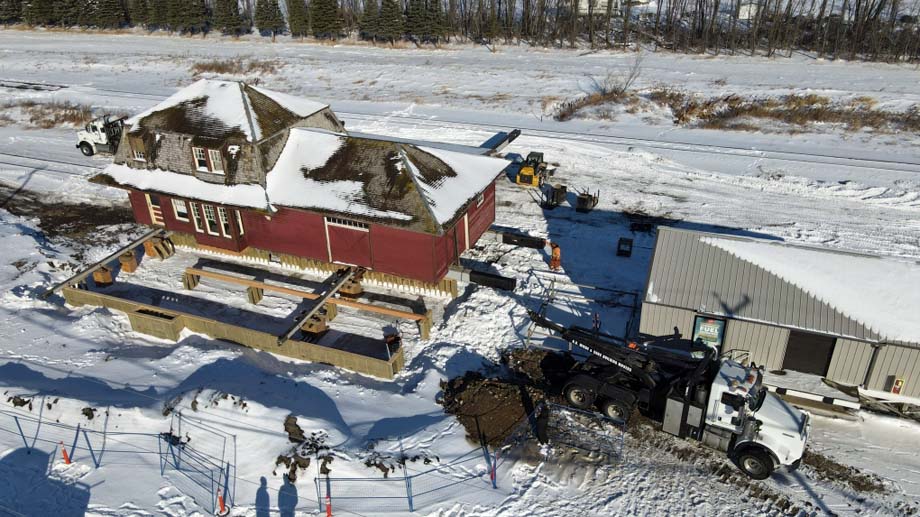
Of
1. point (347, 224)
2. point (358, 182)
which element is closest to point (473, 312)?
point (347, 224)

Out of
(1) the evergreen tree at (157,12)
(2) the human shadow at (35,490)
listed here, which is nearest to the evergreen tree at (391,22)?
(1) the evergreen tree at (157,12)

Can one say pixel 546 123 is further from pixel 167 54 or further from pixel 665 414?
pixel 167 54

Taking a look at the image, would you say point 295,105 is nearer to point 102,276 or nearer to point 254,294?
point 254,294

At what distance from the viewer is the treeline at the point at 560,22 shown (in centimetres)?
5703

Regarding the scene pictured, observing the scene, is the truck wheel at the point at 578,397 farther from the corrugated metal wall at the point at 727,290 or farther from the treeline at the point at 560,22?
the treeline at the point at 560,22

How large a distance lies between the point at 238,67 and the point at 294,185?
138ft

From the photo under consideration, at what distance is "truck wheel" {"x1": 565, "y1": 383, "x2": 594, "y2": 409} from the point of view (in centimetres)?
1767

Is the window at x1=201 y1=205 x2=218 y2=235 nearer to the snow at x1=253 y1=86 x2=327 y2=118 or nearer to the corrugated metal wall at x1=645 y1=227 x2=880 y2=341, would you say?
the snow at x1=253 y1=86 x2=327 y2=118

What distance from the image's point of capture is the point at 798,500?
15422 millimetres

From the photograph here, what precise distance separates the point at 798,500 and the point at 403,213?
14114 mm

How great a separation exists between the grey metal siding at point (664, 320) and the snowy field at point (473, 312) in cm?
220

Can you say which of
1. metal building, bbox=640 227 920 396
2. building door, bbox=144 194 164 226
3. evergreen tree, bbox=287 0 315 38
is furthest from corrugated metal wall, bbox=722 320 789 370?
evergreen tree, bbox=287 0 315 38

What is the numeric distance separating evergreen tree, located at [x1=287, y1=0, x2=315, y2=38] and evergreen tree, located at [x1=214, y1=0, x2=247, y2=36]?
691 cm

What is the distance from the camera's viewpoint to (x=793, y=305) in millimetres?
18031
